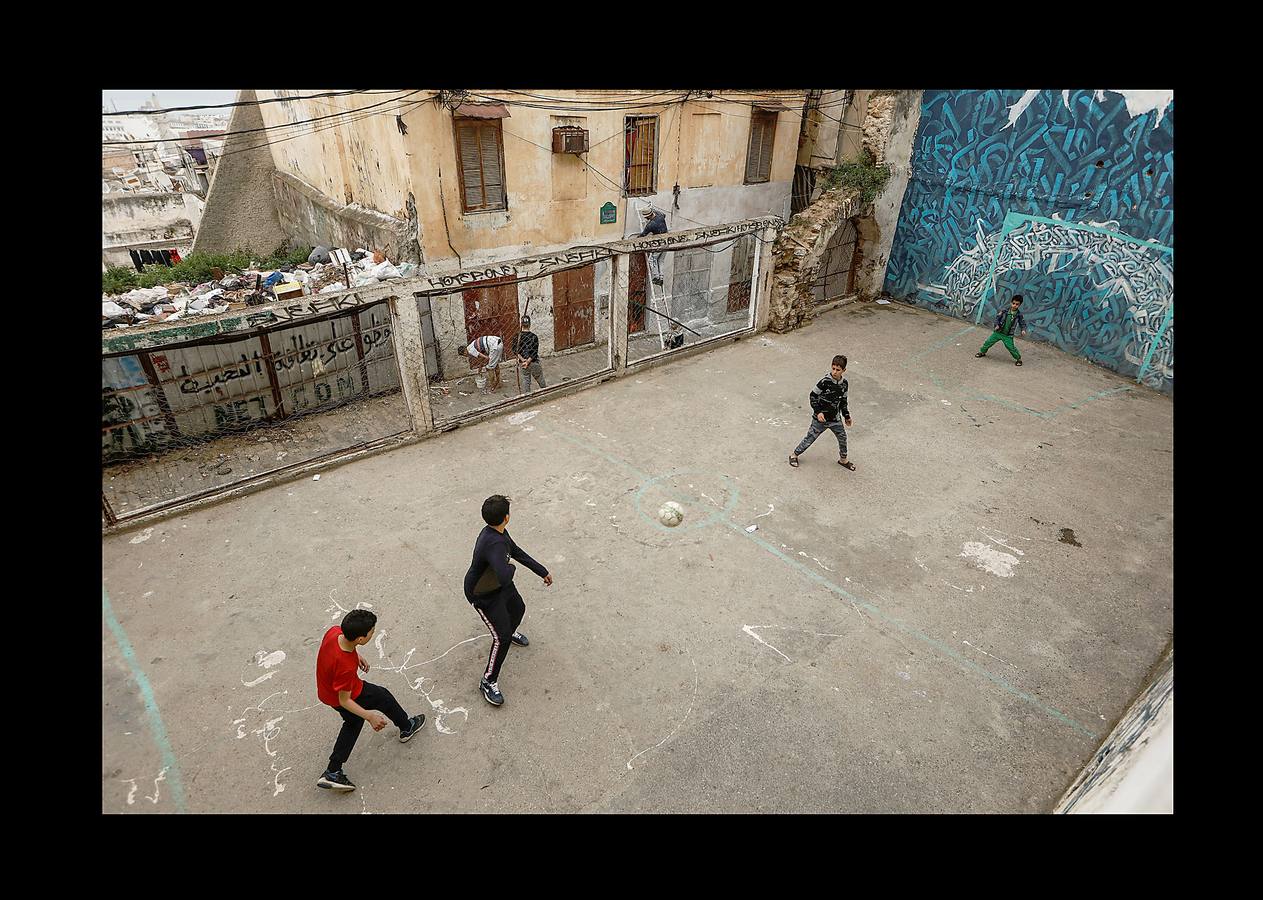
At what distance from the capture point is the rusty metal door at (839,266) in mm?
14430

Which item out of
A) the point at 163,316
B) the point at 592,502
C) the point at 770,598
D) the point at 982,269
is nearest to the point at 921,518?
the point at 770,598

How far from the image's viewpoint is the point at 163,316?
8711 mm

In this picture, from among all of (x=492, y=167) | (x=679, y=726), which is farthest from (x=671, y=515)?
(x=492, y=167)

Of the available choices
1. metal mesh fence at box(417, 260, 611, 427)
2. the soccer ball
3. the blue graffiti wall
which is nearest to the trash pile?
metal mesh fence at box(417, 260, 611, 427)

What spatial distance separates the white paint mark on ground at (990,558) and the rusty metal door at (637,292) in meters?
8.75

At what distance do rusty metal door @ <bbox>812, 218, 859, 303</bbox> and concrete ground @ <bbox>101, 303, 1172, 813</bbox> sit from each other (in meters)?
6.03

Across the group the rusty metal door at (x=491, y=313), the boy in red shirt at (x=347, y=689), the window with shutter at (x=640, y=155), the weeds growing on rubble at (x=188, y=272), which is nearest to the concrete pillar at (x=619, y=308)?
the rusty metal door at (x=491, y=313)

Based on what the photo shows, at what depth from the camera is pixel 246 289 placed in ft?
33.1

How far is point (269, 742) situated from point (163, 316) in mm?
6735

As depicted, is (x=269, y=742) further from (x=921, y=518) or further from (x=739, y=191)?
(x=739, y=191)

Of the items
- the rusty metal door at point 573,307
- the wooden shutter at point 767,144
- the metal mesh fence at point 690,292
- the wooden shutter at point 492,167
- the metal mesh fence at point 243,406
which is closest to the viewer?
the metal mesh fence at point 243,406

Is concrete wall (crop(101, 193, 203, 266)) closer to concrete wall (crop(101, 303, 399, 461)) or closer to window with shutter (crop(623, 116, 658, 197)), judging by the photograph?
concrete wall (crop(101, 303, 399, 461))

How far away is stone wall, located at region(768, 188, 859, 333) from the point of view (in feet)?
40.1

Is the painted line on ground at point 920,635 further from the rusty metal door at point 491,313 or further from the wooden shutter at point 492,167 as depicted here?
the wooden shutter at point 492,167
